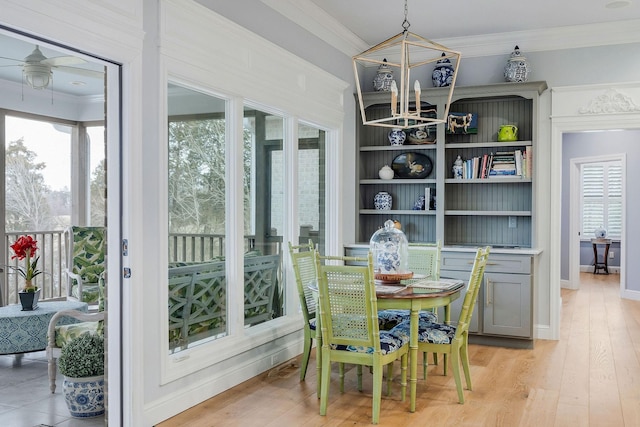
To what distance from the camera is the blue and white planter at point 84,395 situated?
3.47m

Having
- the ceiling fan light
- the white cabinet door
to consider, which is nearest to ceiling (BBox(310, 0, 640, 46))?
the white cabinet door

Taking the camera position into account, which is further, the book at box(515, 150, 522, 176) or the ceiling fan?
the book at box(515, 150, 522, 176)

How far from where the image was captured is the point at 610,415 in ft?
11.7

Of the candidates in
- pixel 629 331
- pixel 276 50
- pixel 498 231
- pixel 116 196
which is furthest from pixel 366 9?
pixel 629 331

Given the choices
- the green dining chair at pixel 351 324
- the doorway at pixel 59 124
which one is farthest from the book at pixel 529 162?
the doorway at pixel 59 124

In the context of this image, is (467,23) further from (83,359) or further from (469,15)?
(83,359)

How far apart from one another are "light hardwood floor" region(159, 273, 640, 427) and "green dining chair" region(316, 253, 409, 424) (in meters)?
0.29

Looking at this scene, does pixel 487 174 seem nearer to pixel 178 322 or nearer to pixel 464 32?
pixel 464 32

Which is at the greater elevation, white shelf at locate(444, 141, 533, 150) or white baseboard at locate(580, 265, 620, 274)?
white shelf at locate(444, 141, 533, 150)

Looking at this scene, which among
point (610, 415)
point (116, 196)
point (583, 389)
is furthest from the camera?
point (583, 389)

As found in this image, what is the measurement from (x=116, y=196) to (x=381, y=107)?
12.6ft

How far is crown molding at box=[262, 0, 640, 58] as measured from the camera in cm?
522

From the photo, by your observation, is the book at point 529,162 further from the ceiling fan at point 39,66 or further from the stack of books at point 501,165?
the ceiling fan at point 39,66

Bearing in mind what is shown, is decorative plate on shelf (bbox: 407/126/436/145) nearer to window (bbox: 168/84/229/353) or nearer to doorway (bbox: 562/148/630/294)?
window (bbox: 168/84/229/353)
